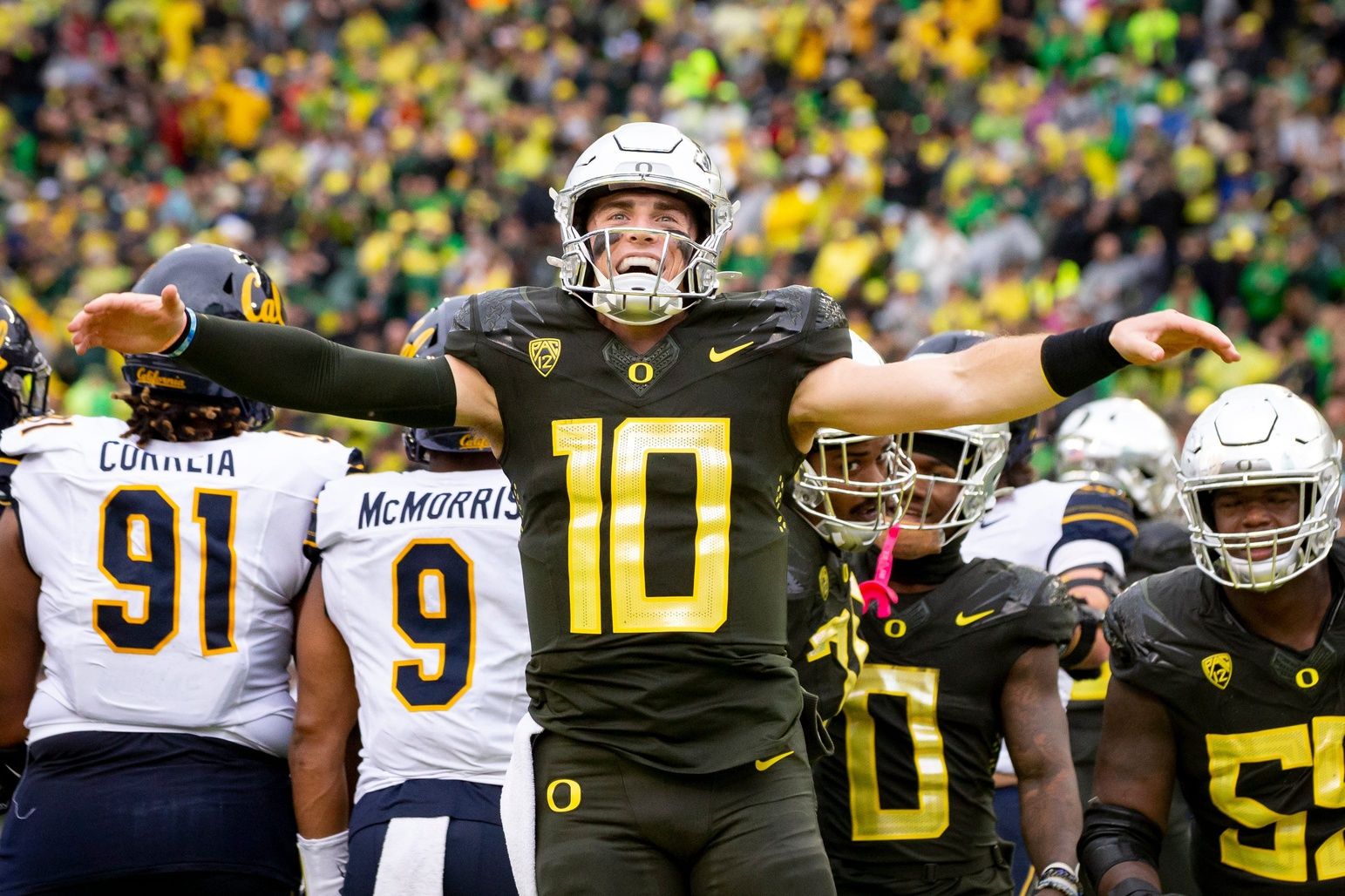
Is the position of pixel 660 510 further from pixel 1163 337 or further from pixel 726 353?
pixel 1163 337

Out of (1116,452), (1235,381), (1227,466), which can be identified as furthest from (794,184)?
(1227,466)

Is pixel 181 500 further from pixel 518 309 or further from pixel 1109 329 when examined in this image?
pixel 1109 329

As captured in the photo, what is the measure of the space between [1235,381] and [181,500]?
31.6ft

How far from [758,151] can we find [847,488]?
41.7 ft

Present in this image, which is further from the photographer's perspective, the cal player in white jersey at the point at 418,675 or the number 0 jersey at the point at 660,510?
the cal player in white jersey at the point at 418,675

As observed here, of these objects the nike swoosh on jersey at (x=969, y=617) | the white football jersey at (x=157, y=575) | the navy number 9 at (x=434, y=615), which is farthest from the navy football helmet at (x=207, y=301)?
the nike swoosh on jersey at (x=969, y=617)

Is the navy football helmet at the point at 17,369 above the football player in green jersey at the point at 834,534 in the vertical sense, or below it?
above

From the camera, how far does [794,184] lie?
52.4 ft

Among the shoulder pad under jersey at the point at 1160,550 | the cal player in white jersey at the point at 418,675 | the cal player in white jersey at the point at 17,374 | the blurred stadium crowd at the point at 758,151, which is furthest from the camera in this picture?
the blurred stadium crowd at the point at 758,151

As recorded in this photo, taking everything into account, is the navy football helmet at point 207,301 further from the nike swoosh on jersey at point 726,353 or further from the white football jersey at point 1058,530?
the white football jersey at point 1058,530

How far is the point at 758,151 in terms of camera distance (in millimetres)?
16484

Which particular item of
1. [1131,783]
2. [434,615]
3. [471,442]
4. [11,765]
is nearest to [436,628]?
[434,615]

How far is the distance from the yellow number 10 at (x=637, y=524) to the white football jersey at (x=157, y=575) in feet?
4.15

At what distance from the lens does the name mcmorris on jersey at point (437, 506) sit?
4.06 metres
